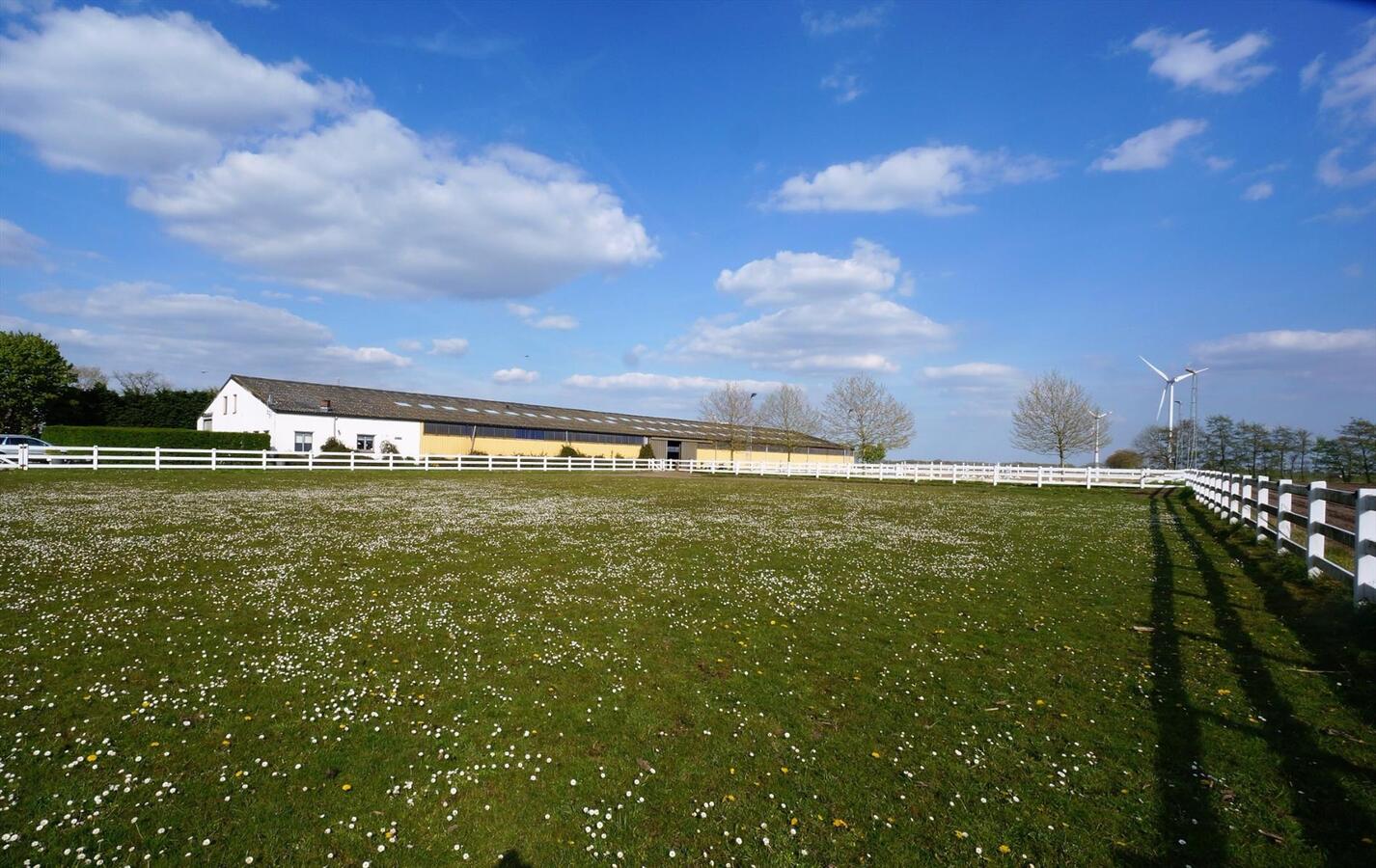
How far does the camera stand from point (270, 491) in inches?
1030

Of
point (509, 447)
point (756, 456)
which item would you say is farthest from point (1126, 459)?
point (509, 447)

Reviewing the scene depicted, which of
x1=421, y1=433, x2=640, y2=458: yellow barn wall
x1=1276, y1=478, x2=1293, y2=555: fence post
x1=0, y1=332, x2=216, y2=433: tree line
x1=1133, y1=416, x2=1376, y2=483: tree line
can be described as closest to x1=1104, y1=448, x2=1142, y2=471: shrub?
x1=1133, y1=416, x2=1376, y2=483: tree line

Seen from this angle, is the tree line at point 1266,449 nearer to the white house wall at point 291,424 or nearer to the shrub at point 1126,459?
the shrub at point 1126,459

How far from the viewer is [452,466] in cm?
5369

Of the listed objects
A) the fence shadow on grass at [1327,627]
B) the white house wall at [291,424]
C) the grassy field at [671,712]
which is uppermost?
the white house wall at [291,424]

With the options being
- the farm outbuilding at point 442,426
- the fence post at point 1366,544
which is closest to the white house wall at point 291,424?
the farm outbuilding at point 442,426

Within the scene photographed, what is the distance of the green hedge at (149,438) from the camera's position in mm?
44969

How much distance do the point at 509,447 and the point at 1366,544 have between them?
6753cm

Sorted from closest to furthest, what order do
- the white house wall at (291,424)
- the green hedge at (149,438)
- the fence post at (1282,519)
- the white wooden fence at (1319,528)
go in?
the white wooden fence at (1319,528) → the fence post at (1282,519) → the green hedge at (149,438) → the white house wall at (291,424)

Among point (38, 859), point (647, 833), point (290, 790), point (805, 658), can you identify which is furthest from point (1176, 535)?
point (38, 859)

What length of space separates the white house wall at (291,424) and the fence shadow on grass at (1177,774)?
60789 millimetres

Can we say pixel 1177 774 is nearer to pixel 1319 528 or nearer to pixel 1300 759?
pixel 1300 759

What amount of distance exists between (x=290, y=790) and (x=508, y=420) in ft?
225

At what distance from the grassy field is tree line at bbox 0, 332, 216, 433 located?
64.0 metres
